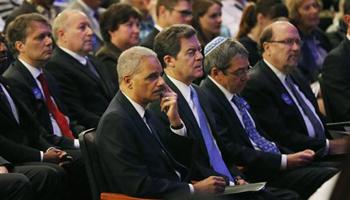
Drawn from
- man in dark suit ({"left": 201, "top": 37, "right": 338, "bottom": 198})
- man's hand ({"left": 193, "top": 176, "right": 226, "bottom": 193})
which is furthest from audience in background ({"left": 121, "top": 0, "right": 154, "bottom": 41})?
man's hand ({"left": 193, "top": 176, "right": 226, "bottom": 193})

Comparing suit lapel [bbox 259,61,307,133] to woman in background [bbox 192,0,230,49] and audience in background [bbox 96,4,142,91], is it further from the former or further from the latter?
woman in background [bbox 192,0,230,49]

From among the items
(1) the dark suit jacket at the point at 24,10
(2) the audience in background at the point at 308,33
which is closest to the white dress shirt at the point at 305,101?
(2) the audience in background at the point at 308,33

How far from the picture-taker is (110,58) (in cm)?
685

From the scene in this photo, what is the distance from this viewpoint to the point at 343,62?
22.1ft

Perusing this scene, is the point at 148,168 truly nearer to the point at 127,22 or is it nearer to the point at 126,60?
the point at 126,60

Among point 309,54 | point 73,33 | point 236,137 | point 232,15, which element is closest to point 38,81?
point 73,33

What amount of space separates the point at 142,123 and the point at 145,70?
1.15 feet

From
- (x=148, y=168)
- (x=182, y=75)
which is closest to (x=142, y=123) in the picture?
(x=148, y=168)

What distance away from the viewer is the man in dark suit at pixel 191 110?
189 inches

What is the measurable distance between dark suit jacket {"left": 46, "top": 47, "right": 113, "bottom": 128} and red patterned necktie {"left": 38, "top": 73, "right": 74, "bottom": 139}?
25 cm

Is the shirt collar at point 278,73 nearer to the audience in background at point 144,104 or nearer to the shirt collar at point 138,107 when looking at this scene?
the audience in background at point 144,104

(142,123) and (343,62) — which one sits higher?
(142,123)

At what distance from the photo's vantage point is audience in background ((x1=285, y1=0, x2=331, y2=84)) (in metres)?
8.43

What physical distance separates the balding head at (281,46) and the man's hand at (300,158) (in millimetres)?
789
